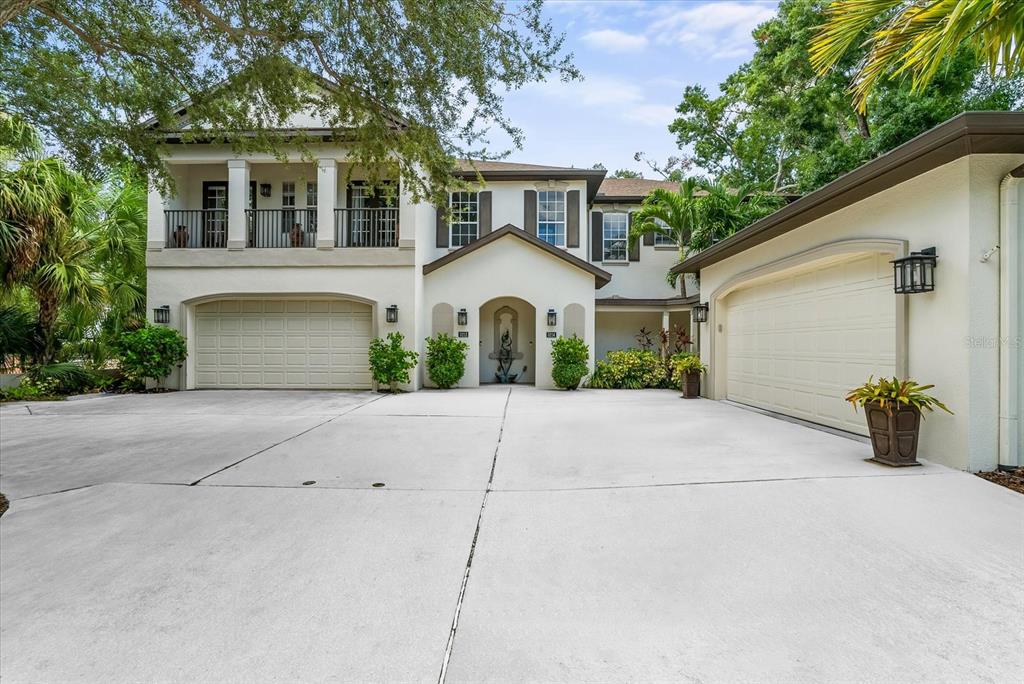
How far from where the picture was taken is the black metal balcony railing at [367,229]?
12617mm

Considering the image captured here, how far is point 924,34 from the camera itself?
406 centimetres

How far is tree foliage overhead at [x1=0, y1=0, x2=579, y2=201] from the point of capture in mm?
5516

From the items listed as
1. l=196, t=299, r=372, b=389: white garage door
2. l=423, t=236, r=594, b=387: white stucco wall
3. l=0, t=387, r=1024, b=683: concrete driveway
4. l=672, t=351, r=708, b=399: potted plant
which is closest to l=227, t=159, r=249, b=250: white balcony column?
l=196, t=299, r=372, b=389: white garage door

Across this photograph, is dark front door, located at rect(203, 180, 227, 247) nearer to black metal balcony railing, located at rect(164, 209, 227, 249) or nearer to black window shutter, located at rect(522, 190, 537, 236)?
black metal balcony railing, located at rect(164, 209, 227, 249)

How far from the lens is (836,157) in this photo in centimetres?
1217

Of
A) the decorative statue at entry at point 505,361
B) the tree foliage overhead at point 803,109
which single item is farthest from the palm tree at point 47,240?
the tree foliage overhead at point 803,109

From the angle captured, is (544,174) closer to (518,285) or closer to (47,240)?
(518,285)

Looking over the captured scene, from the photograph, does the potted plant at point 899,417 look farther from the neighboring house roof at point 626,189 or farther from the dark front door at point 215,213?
the dark front door at point 215,213

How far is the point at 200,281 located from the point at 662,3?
38.8 feet

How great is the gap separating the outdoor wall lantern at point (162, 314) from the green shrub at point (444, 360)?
6.45 meters

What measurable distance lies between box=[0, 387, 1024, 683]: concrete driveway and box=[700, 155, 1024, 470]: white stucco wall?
1.46 ft

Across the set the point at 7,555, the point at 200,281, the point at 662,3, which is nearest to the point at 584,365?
the point at 662,3

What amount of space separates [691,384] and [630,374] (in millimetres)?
2597

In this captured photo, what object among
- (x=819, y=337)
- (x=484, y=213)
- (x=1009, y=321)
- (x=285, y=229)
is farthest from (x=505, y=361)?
(x=1009, y=321)
